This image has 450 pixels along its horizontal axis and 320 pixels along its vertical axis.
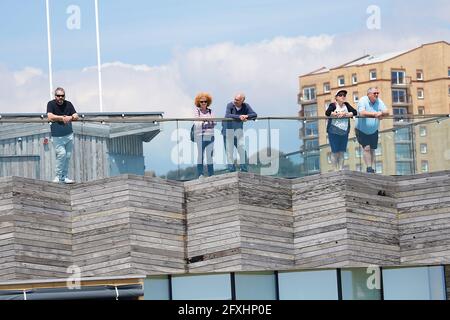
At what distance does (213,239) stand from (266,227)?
3.81 feet

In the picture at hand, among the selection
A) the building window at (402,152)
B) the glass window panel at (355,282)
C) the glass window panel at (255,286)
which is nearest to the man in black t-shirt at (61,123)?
the glass window panel at (255,286)

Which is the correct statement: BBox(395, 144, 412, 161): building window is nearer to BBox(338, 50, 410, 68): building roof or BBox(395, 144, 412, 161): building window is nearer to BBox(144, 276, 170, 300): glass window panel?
BBox(144, 276, 170, 300): glass window panel

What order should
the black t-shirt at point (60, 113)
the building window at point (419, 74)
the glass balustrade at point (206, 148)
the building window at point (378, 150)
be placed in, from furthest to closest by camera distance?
the building window at point (419, 74) → the building window at point (378, 150) → the glass balustrade at point (206, 148) → the black t-shirt at point (60, 113)

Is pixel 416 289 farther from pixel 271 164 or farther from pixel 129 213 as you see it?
pixel 129 213

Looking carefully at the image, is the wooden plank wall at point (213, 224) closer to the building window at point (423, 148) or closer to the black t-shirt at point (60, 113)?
the black t-shirt at point (60, 113)

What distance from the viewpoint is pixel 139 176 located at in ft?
104

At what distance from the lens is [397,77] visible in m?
153

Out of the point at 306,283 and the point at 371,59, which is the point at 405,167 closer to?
the point at 306,283

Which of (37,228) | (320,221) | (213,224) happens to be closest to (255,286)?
(320,221)

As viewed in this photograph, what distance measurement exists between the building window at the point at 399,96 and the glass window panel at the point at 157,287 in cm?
11973

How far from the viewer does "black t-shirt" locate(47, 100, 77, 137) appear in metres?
29.8

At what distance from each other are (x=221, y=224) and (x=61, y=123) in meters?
4.12

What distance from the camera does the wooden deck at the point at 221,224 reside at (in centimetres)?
3112
